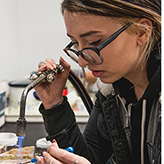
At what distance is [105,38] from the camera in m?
0.73

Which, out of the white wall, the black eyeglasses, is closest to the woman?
the black eyeglasses

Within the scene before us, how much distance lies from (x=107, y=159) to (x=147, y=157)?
30cm

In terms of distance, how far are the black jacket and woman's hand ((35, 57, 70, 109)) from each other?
4 cm

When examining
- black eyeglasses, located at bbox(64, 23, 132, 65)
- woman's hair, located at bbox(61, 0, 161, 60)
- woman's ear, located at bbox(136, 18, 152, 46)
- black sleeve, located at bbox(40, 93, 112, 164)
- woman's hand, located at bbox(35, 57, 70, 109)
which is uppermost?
woman's hair, located at bbox(61, 0, 161, 60)

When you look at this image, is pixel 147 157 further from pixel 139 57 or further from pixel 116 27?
pixel 116 27

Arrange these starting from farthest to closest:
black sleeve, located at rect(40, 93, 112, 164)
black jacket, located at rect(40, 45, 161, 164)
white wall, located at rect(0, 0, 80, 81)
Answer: white wall, located at rect(0, 0, 80, 81) → black sleeve, located at rect(40, 93, 112, 164) → black jacket, located at rect(40, 45, 161, 164)

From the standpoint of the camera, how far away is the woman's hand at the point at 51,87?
1.05 m

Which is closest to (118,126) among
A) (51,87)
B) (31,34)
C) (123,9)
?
(51,87)

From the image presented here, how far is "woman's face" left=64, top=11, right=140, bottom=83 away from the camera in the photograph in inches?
28.7

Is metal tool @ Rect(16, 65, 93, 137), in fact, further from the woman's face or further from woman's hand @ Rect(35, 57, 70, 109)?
the woman's face

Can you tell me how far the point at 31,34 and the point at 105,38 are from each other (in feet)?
8.74

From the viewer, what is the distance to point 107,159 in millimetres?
1132

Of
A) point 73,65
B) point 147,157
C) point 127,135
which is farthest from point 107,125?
point 73,65

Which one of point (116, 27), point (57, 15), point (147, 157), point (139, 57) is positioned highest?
point (57, 15)
